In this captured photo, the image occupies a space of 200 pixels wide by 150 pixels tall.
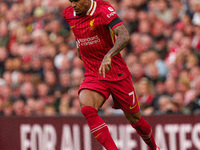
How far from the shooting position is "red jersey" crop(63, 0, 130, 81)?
650 centimetres

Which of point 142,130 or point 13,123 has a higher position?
point 142,130

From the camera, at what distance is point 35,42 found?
1362cm

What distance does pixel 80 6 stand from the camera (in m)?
6.42

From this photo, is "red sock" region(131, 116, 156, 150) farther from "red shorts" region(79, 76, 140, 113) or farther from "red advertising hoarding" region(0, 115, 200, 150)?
"red advertising hoarding" region(0, 115, 200, 150)

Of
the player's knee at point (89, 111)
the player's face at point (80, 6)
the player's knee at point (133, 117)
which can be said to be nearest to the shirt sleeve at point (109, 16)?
the player's face at point (80, 6)

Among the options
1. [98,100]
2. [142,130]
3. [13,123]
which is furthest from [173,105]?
[13,123]

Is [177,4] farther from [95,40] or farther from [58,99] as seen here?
[95,40]

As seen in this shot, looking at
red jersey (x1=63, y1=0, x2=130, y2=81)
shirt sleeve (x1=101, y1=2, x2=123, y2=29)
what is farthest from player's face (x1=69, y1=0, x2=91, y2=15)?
shirt sleeve (x1=101, y1=2, x2=123, y2=29)

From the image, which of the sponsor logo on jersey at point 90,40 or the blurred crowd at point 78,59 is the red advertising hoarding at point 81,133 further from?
the sponsor logo on jersey at point 90,40

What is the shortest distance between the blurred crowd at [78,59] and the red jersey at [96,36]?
2.73 meters

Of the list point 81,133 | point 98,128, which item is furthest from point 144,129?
point 81,133

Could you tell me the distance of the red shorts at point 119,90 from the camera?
6622 millimetres

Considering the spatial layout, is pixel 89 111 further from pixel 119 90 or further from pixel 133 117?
pixel 133 117

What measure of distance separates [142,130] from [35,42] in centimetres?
714
